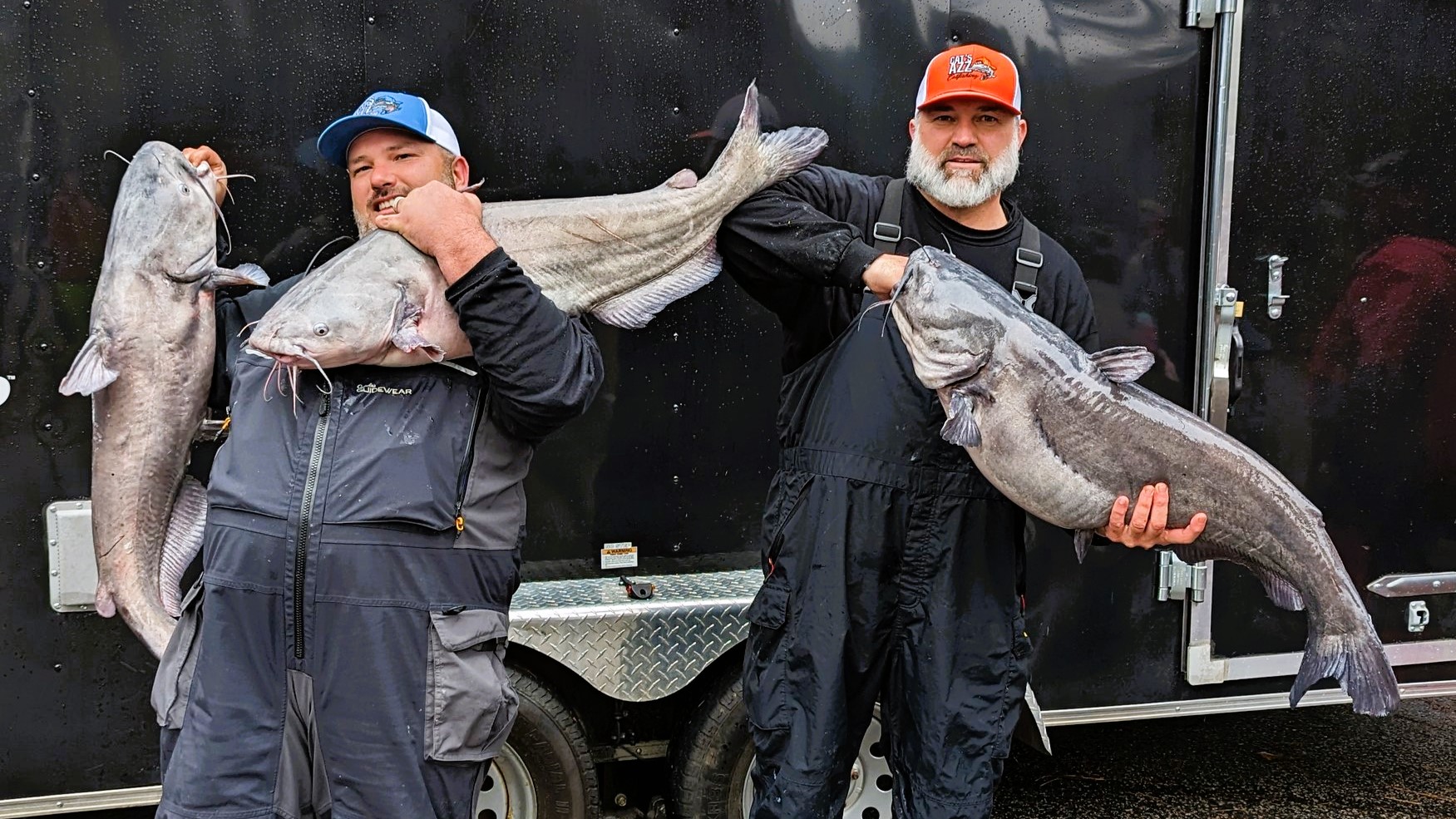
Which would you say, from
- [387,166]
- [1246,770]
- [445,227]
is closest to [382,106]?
[387,166]

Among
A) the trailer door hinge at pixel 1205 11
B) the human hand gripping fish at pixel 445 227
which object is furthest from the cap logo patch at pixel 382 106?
the trailer door hinge at pixel 1205 11

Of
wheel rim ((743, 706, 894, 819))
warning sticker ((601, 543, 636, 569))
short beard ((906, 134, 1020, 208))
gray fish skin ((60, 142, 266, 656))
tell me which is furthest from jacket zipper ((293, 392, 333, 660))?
wheel rim ((743, 706, 894, 819))

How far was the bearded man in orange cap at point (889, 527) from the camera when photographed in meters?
2.74

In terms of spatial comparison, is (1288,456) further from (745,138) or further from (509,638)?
(509,638)

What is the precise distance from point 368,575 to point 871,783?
7.45ft

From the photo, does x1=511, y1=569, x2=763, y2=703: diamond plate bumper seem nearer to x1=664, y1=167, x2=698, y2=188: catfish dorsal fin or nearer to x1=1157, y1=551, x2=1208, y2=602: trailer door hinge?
x1=664, y1=167, x2=698, y2=188: catfish dorsal fin

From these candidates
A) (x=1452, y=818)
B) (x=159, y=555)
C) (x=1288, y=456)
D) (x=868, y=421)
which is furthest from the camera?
(x=1452, y=818)

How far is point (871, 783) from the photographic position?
3.90m

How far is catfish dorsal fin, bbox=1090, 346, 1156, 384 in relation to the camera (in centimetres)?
264

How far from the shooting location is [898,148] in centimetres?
371

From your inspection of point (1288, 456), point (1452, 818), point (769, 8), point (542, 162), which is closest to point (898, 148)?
point (769, 8)

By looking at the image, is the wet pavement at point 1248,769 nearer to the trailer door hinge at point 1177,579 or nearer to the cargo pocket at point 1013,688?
the trailer door hinge at point 1177,579

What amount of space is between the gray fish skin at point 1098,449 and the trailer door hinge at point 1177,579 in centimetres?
107

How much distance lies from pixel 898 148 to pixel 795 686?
1.85 meters
